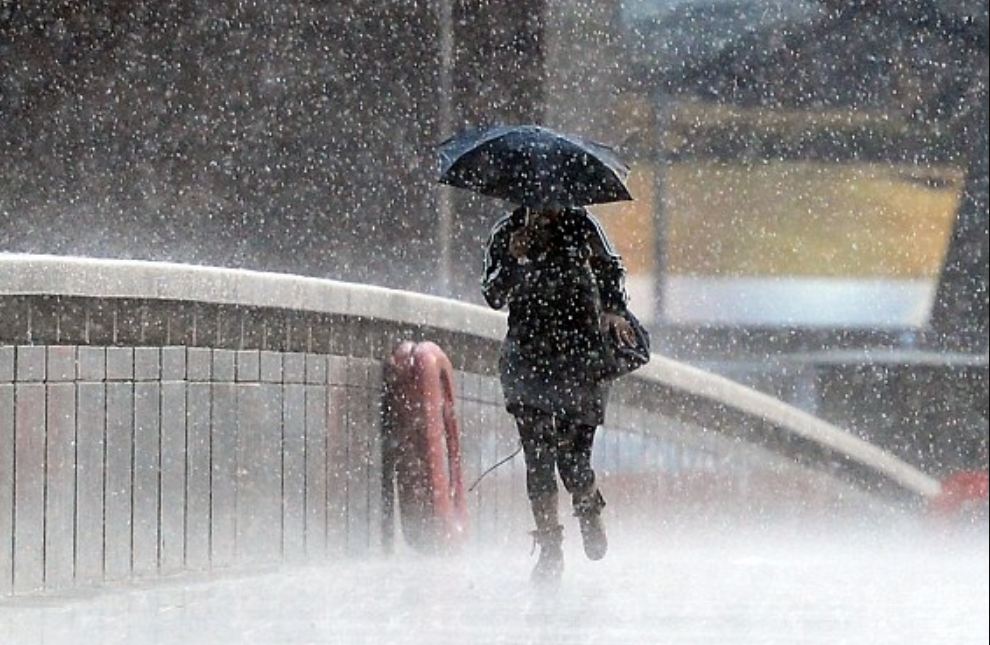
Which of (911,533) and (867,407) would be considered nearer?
(911,533)

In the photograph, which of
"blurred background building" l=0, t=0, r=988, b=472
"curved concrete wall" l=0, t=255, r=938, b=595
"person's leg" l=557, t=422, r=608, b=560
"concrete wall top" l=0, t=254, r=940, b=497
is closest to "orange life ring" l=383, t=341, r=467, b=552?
"curved concrete wall" l=0, t=255, r=938, b=595

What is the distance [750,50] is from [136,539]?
61.1 ft

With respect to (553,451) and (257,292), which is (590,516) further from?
(257,292)

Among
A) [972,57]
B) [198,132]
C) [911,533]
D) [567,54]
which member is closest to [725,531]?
[911,533]

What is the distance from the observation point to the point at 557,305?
7887 mm

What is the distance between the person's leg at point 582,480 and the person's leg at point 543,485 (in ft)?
0.20

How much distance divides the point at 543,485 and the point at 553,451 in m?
0.12

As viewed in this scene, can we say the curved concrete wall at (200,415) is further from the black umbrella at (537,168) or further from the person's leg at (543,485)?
the person's leg at (543,485)

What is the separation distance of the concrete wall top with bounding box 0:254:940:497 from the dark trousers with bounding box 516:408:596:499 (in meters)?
1.62

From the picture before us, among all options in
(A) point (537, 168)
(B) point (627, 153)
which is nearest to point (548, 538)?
(A) point (537, 168)

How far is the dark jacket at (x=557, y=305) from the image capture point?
25.5 feet

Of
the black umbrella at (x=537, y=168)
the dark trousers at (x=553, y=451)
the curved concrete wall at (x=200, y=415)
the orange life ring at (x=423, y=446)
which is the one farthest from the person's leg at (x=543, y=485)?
the orange life ring at (x=423, y=446)

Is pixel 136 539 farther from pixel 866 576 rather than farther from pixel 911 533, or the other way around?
pixel 911 533

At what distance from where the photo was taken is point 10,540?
7922 mm
